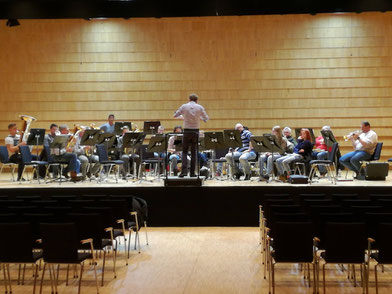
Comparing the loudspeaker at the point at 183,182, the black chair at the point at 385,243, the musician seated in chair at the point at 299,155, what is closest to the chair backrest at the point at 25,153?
the loudspeaker at the point at 183,182

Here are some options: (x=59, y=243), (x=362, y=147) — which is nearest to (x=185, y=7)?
(x=362, y=147)

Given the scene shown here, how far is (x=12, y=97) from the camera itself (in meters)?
15.5

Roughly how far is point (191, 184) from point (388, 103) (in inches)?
306

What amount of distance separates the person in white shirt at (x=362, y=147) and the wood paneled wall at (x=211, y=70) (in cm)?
351

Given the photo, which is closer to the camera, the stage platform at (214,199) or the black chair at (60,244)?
the black chair at (60,244)

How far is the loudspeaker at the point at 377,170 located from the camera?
1100 centimetres

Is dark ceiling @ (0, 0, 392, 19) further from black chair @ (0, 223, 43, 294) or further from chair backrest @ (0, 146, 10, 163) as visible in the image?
black chair @ (0, 223, 43, 294)

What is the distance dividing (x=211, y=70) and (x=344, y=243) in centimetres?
1058

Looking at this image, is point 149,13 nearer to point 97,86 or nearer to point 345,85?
point 97,86

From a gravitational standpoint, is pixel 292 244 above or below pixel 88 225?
below

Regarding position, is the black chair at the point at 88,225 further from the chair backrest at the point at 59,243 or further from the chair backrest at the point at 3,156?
the chair backrest at the point at 3,156

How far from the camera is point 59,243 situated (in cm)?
525

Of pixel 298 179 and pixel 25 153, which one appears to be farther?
pixel 25 153

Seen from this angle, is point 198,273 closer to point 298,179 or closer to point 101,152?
point 298,179
